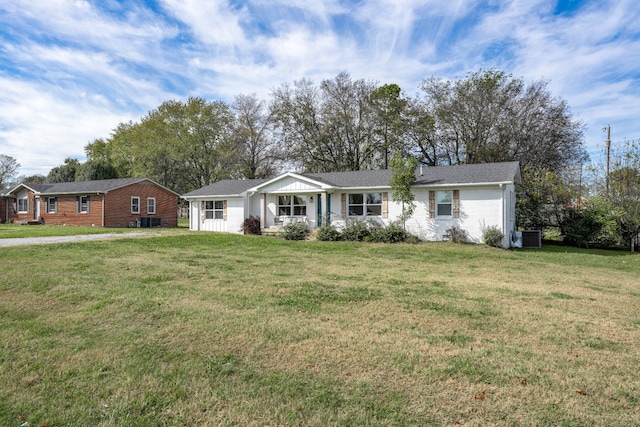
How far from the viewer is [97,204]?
87.9 ft

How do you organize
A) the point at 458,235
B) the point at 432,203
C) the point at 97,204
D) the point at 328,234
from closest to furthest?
the point at 458,235
the point at 432,203
the point at 328,234
the point at 97,204

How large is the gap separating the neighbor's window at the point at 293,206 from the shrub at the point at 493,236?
935 centimetres

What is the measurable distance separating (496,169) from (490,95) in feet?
40.9

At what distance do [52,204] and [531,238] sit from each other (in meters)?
32.6

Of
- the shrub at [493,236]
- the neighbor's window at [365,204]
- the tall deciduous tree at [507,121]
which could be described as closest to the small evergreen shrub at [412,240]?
the neighbor's window at [365,204]

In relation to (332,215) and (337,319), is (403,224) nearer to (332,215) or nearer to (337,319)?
(332,215)

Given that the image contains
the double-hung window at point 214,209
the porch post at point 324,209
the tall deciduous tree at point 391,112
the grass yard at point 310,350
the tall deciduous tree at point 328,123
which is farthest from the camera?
the tall deciduous tree at point 328,123

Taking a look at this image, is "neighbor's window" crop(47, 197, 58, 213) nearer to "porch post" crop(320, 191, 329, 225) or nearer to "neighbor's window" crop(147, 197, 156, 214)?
"neighbor's window" crop(147, 197, 156, 214)

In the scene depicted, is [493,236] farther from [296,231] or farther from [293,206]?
[293,206]

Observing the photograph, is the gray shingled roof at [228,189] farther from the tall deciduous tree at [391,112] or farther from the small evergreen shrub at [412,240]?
the tall deciduous tree at [391,112]

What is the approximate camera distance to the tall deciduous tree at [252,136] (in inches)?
1567

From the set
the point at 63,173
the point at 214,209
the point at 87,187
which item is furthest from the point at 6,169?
the point at 214,209

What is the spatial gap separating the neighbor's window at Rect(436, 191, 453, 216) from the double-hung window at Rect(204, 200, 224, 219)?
1265cm

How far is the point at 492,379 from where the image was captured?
349cm
